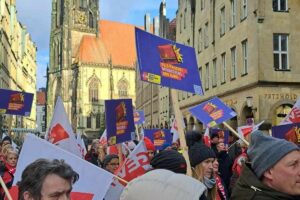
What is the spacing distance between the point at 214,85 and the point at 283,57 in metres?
7.00

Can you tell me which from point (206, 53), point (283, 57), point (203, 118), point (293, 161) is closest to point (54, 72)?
point (206, 53)

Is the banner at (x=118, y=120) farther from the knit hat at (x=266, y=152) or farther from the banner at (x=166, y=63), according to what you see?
the knit hat at (x=266, y=152)

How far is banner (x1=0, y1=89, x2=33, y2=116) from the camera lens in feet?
35.2

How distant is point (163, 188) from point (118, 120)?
6.13 metres

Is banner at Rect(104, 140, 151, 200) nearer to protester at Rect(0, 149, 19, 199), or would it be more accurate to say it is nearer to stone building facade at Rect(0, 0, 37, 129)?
protester at Rect(0, 149, 19, 199)

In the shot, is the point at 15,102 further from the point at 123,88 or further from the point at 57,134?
the point at 123,88

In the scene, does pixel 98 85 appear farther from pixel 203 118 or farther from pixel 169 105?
pixel 203 118

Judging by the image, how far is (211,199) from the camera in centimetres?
493

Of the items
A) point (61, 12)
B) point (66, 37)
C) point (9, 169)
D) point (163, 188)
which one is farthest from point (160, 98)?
point (61, 12)

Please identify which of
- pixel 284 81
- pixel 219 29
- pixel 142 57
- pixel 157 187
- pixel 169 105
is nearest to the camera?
pixel 157 187

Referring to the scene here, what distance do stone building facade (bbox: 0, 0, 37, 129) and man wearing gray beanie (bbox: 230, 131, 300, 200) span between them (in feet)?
137

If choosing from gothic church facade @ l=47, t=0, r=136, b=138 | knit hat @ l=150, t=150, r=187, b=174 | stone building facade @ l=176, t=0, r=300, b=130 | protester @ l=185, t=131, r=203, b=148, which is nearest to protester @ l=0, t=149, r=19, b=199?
protester @ l=185, t=131, r=203, b=148

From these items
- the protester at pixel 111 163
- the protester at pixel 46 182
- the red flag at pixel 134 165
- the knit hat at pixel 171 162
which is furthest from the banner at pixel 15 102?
the protester at pixel 46 182

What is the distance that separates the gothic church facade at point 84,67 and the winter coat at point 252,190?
8967cm
